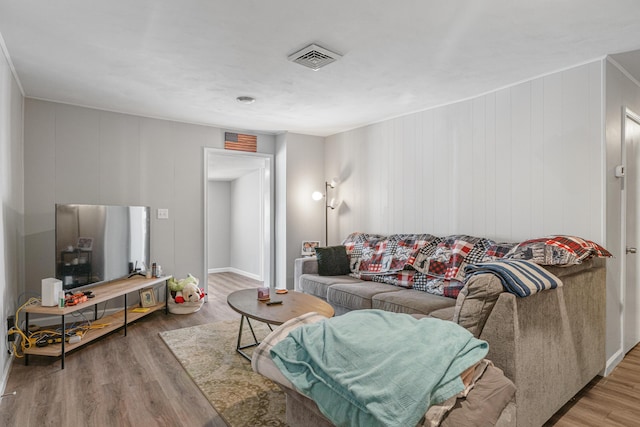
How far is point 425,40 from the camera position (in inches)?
102

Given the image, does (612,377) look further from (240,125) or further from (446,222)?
(240,125)

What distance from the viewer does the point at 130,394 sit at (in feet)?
8.32

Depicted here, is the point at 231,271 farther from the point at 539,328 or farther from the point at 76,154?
the point at 539,328

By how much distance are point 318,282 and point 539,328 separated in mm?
2433

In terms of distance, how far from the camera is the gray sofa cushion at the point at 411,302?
3.01 metres

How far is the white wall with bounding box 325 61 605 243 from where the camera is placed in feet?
9.73

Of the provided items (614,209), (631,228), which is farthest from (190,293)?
(631,228)

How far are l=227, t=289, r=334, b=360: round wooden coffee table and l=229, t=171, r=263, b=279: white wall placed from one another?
3.54 metres

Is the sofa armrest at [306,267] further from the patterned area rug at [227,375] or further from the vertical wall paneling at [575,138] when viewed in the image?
the vertical wall paneling at [575,138]

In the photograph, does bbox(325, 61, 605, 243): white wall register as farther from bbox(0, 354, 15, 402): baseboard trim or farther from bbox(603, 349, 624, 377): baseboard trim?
bbox(0, 354, 15, 402): baseboard trim

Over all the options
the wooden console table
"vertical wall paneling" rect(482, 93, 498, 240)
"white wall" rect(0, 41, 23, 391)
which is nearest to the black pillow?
"vertical wall paneling" rect(482, 93, 498, 240)

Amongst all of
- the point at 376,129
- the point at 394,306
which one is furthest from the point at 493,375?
the point at 376,129

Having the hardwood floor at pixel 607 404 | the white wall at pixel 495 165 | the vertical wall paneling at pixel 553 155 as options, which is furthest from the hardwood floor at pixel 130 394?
the vertical wall paneling at pixel 553 155

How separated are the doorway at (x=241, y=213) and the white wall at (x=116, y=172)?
56cm
